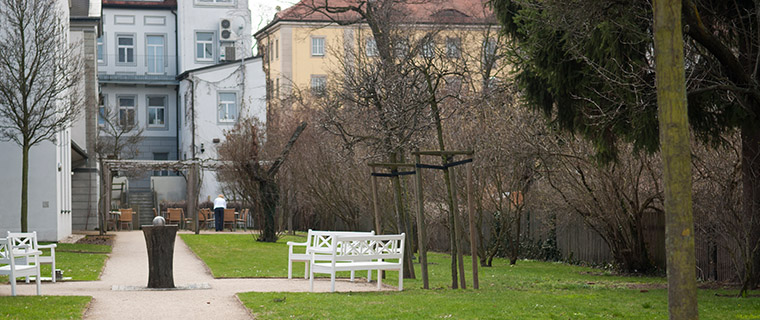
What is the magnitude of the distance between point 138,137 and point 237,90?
19.0 ft

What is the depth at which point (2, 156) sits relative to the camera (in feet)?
84.1

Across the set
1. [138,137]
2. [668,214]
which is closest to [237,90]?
[138,137]

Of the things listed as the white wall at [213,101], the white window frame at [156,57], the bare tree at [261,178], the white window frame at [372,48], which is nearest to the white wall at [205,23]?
the white window frame at [156,57]

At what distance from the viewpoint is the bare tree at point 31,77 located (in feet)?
74.9

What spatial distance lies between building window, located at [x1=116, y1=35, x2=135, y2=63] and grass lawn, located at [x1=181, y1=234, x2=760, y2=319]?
39.7m

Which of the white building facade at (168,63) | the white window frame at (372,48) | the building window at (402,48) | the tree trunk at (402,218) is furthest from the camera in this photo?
the white building facade at (168,63)

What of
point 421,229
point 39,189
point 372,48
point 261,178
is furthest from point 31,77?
point 372,48

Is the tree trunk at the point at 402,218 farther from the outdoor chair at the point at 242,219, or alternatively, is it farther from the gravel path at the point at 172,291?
the outdoor chair at the point at 242,219

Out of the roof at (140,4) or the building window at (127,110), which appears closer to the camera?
the building window at (127,110)

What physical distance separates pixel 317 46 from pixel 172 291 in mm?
46296

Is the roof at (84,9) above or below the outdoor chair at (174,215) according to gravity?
above

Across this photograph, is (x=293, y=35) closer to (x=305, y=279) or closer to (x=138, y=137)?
(x=138, y=137)

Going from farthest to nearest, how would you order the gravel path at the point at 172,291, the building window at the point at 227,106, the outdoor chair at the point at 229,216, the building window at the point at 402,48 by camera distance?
the building window at the point at 227,106 < the outdoor chair at the point at 229,216 < the building window at the point at 402,48 < the gravel path at the point at 172,291

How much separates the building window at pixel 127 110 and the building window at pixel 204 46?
4.65 m
